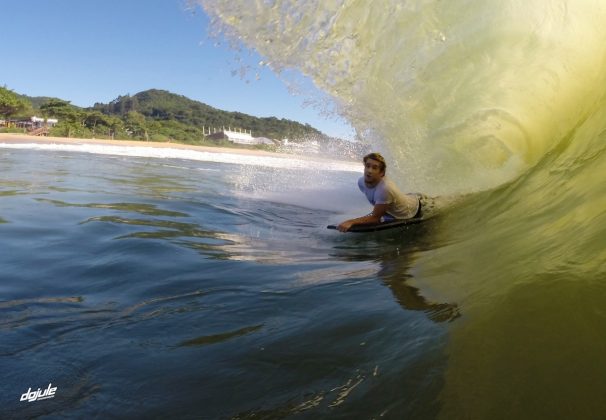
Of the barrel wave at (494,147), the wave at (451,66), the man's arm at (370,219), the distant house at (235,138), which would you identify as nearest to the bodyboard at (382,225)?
→ the man's arm at (370,219)

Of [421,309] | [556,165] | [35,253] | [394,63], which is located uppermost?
[394,63]

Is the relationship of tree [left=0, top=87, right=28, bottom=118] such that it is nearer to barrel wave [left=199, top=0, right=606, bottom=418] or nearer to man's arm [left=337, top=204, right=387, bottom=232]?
barrel wave [left=199, top=0, right=606, bottom=418]

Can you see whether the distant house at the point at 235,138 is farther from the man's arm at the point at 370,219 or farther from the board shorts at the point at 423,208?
the man's arm at the point at 370,219

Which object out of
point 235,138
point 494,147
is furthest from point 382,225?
point 235,138

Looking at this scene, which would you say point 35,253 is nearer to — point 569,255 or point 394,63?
point 569,255

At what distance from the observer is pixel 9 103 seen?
59438 millimetres

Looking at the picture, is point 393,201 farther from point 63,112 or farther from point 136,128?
point 136,128

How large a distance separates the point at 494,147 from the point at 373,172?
1466 millimetres

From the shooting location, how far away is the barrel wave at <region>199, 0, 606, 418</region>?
4.62 ft

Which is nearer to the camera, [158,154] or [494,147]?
[494,147]

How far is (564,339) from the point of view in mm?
1452

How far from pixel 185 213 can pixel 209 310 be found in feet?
13.5

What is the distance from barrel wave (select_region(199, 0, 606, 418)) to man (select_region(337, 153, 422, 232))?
0.54 metres

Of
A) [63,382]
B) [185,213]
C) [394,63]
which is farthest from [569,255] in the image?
[185,213]
